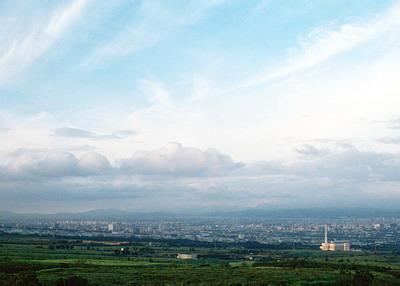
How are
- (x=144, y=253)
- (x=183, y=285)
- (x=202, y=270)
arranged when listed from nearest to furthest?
(x=183, y=285) → (x=202, y=270) → (x=144, y=253)

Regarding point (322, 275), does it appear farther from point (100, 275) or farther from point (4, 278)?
point (4, 278)

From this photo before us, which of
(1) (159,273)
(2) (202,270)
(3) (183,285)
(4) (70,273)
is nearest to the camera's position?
(3) (183,285)

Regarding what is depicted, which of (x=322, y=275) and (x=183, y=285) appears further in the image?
(x=322, y=275)

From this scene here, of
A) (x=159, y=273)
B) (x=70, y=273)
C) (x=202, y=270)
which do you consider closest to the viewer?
(x=70, y=273)

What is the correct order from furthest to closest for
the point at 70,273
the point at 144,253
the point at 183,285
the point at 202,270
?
the point at 144,253 → the point at 202,270 → the point at 70,273 → the point at 183,285

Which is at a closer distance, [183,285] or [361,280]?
[183,285]

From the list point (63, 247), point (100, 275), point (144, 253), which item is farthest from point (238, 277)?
point (63, 247)

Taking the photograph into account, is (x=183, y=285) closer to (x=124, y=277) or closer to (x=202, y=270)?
(x=124, y=277)

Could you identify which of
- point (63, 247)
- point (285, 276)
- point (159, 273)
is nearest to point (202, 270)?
point (159, 273)

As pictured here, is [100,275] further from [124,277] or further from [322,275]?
[322,275]
